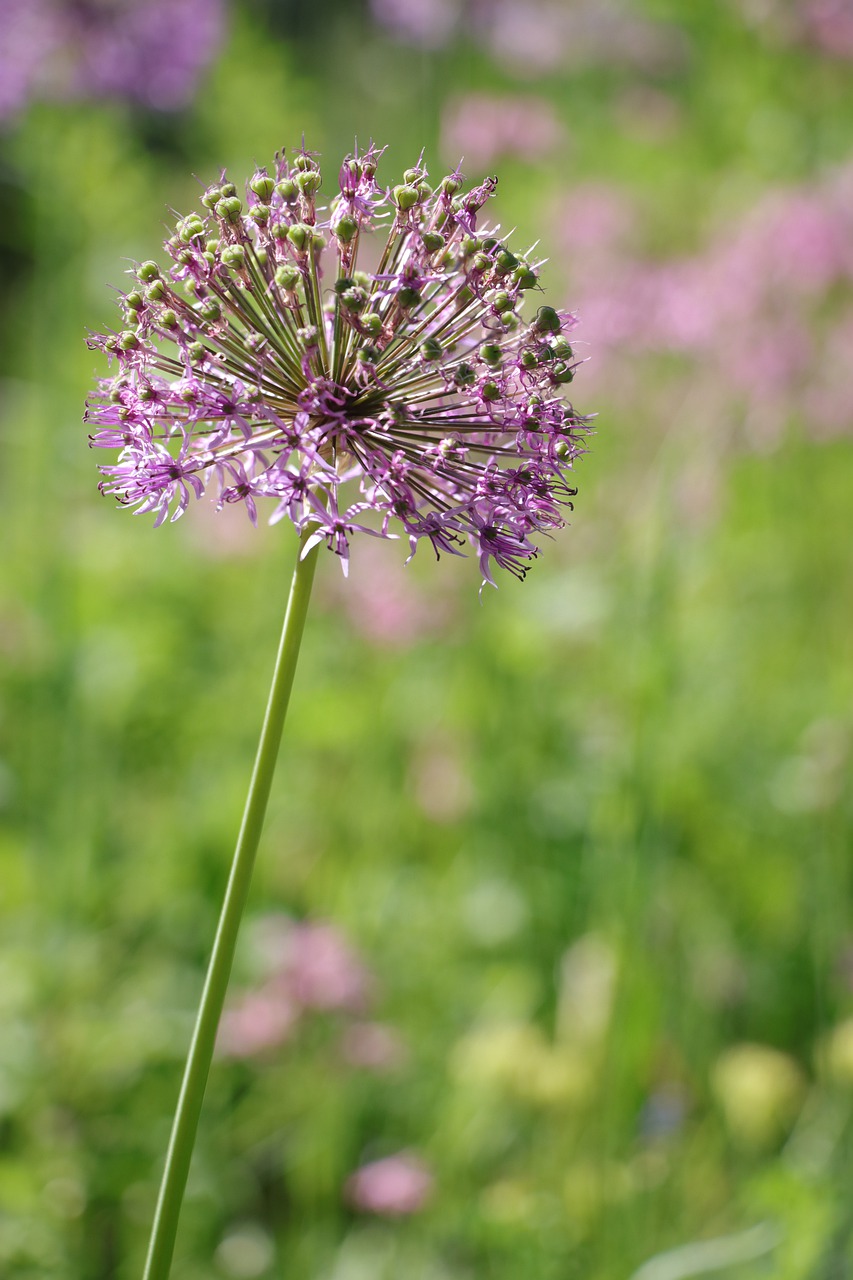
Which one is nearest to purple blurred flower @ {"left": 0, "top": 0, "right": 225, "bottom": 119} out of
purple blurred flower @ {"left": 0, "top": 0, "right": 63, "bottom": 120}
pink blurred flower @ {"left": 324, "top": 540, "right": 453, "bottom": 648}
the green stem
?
purple blurred flower @ {"left": 0, "top": 0, "right": 63, "bottom": 120}

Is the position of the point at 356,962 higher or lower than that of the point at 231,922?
higher

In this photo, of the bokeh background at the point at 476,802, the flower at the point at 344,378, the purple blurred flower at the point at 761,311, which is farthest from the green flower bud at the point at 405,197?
the purple blurred flower at the point at 761,311

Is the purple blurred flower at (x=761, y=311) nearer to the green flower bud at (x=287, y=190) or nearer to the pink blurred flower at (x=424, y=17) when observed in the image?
the pink blurred flower at (x=424, y=17)

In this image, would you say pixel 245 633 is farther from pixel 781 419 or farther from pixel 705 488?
pixel 781 419

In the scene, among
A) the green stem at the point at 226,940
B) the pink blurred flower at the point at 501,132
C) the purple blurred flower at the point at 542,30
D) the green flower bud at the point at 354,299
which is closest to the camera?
the green stem at the point at 226,940

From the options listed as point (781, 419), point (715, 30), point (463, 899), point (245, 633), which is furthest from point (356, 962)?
point (715, 30)

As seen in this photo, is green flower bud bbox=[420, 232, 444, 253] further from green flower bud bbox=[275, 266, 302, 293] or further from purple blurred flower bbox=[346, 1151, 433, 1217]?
purple blurred flower bbox=[346, 1151, 433, 1217]

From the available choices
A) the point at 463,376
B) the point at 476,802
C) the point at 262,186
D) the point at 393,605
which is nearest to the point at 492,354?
the point at 463,376
